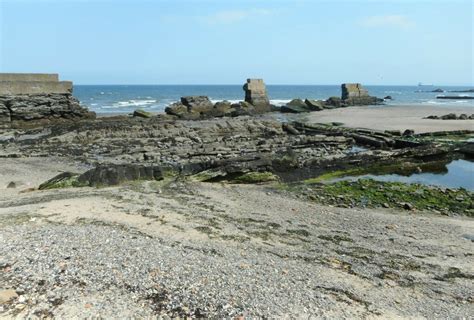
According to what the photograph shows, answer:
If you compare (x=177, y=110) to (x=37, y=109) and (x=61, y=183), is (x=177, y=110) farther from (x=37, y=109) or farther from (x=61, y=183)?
(x=61, y=183)

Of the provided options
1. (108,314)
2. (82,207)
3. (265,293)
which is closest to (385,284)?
(265,293)

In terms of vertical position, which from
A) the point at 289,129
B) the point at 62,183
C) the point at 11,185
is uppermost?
the point at 289,129

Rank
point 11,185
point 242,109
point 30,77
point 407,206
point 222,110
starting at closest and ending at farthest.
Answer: point 407,206
point 11,185
point 30,77
point 222,110
point 242,109

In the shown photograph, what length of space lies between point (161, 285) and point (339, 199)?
963 cm

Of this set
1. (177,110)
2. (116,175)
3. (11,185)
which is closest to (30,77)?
(177,110)

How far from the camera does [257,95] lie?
5347 centimetres

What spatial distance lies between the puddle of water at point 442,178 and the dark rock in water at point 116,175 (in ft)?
26.3

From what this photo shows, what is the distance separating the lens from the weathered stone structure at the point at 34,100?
3288 centimetres

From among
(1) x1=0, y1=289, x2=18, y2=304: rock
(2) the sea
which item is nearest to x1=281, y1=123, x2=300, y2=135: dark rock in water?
(2) the sea

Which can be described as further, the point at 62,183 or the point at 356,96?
the point at 356,96

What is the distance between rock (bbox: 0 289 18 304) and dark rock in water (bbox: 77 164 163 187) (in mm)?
9970

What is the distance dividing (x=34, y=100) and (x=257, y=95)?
28.0 m

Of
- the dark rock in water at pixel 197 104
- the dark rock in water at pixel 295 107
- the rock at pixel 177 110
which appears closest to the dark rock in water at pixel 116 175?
the rock at pixel 177 110

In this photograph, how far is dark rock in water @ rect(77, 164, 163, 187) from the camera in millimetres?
15781
